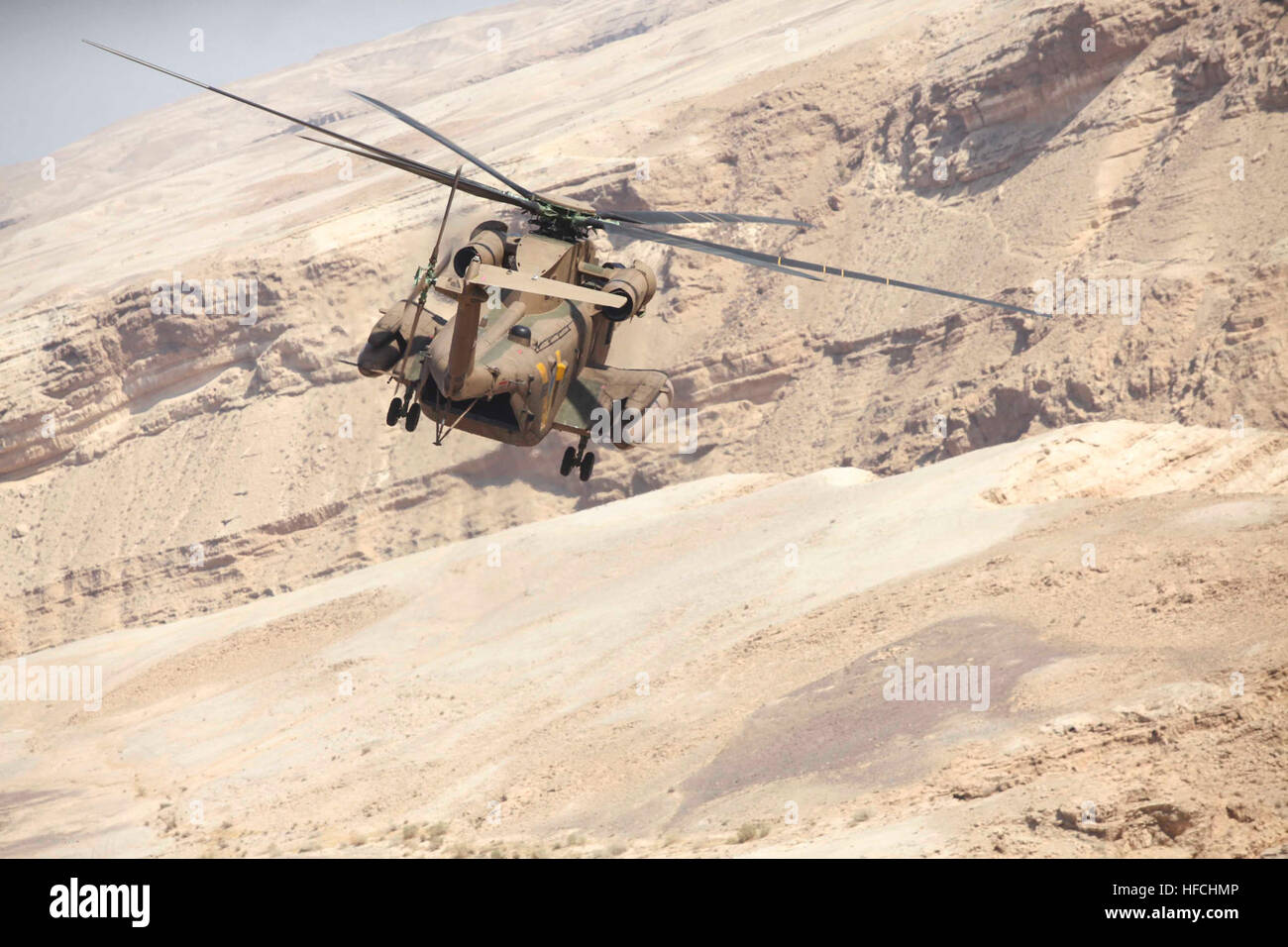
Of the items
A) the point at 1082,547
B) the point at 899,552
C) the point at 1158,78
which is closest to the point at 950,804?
the point at 1082,547

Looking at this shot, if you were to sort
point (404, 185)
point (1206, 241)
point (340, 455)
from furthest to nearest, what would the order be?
1. point (404, 185)
2. point (340, 455)
3. point (1206, 241)

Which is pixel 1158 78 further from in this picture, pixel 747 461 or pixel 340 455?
pixel 340 455

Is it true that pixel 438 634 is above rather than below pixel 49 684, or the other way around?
above

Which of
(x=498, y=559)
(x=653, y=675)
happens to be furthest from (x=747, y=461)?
(x=653, y=675)

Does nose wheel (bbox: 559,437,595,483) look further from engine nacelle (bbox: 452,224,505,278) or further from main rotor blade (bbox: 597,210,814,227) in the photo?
main rotor blade (bbox: 597,210,814,227)

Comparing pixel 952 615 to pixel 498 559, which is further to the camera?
pixel 498 559

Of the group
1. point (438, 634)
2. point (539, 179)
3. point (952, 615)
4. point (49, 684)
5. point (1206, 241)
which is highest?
point (539, 179)

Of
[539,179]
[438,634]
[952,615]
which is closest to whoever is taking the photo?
[952,615]
